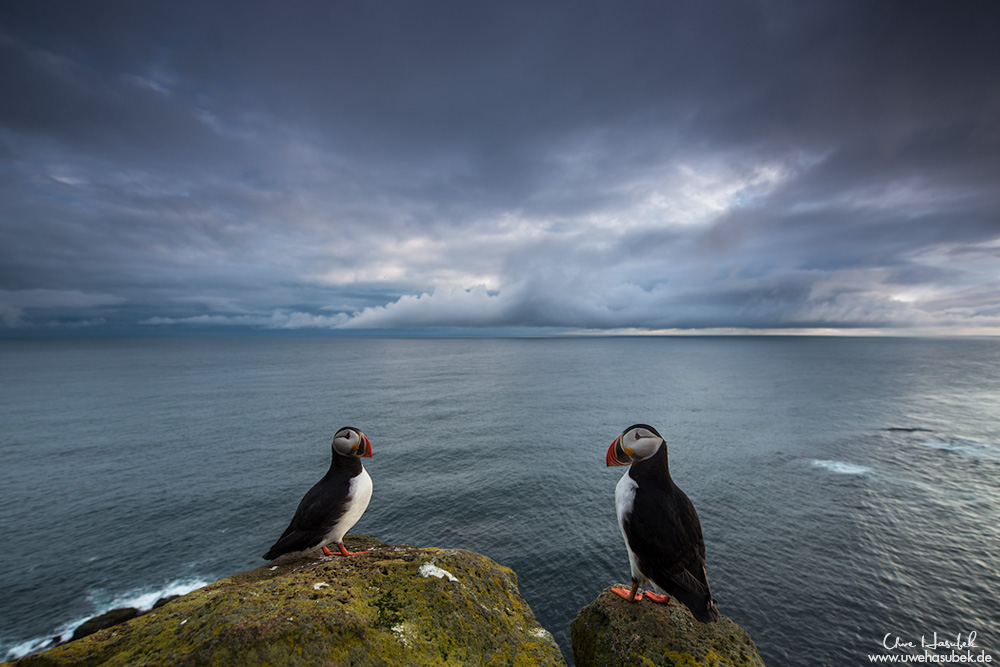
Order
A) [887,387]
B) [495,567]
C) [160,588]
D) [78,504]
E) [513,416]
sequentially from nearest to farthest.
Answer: [495,567] < [160,588] < [78,504] < [513,416] < [887,387]

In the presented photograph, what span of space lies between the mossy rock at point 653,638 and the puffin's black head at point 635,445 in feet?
10.1

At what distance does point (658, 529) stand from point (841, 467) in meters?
43.4

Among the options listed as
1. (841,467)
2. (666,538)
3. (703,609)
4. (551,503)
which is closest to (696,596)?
(703,609)

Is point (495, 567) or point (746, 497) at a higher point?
point (495, 567)

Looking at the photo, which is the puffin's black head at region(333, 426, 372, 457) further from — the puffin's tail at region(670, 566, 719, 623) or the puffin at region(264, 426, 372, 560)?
the puffin's tail at region(670, 566, 719, 623)

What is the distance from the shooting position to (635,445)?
8492 mm

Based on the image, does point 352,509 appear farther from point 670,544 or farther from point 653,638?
point 670,544

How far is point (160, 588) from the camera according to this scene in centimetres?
2152

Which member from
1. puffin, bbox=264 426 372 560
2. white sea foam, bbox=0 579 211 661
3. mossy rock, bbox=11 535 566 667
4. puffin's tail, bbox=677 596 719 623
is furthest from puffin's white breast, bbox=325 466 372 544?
white sea foam, bbox=0 579 211 661

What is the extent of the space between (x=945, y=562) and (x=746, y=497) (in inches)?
Answer: 424

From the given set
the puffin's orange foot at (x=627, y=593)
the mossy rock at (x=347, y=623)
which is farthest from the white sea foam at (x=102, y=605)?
the puffin's orange foot at (x=627, y=593)

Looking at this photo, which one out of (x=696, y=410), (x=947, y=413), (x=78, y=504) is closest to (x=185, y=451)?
(x=78, y=504)

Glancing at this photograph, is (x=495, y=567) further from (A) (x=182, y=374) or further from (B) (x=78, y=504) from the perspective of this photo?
(A) (x=182, y=374)

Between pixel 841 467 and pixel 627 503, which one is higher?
pixel 627 503
